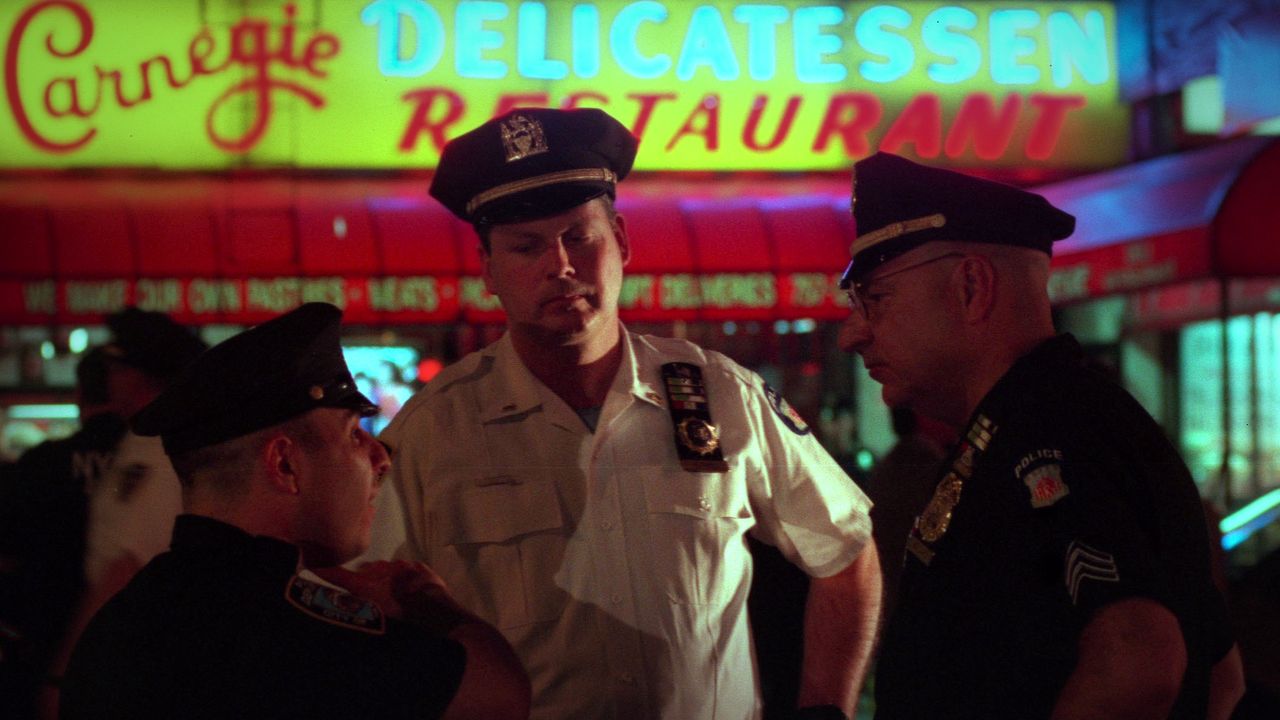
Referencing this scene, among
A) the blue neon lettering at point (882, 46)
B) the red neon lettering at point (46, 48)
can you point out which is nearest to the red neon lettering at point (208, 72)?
the red neon lettering at point (46, 48)

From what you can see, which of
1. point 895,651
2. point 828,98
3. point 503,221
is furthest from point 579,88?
point 895,651

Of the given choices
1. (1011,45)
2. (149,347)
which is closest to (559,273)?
(149,347)

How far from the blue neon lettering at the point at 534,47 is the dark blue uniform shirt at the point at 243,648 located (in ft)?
23.2

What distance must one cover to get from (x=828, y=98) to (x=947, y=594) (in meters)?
7.19

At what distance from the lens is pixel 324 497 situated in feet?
5.58

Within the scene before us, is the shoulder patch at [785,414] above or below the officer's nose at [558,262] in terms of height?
below

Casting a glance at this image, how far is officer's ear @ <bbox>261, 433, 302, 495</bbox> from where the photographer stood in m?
1.65

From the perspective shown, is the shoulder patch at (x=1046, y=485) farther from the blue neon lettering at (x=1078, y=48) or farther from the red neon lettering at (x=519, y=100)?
the blue neon lettering at (x=1078, y=48)

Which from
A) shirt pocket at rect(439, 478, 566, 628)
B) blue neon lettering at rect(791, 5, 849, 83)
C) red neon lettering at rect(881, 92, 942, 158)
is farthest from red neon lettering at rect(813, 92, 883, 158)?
shirt pocket at rect(439, 478, 566, 628)

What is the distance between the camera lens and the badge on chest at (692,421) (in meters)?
2.36

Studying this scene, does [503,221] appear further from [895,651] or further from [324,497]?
[895,651]

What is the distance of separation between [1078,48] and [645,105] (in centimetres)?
293

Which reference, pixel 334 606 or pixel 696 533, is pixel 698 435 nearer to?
pixel 696 533

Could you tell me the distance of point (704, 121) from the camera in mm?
8438
